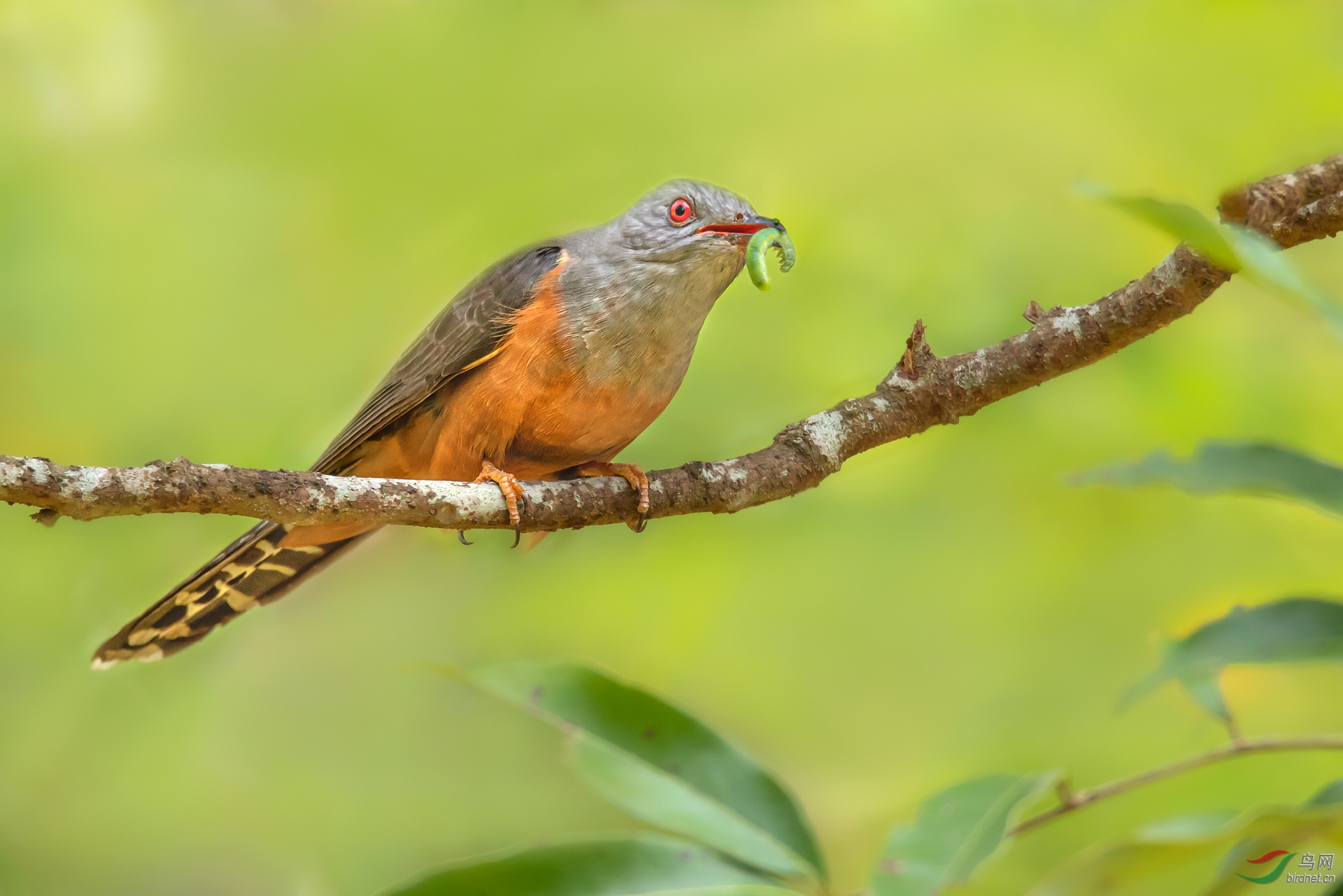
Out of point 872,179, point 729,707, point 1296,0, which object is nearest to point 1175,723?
point 729,707

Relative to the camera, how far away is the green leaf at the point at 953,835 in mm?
1979

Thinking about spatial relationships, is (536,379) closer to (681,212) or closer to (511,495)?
(511,495)

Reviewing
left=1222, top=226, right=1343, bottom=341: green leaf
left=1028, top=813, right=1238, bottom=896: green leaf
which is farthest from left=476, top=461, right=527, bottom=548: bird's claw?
left=1222, top=226, right=1343, bottom=341: green leaf

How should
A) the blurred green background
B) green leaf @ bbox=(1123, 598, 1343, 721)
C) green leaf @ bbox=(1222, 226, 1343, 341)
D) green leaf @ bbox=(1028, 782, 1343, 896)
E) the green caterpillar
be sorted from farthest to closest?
1. the blurred green background
2. the green caterpillar
3. green leaf @ bbox=(1123, 598, 1343, 721)
4. green leaf @ bbox=(1028, 782, 1343, 896)
5. green leaf @ bbox=(1222, 226, 1343, 341)

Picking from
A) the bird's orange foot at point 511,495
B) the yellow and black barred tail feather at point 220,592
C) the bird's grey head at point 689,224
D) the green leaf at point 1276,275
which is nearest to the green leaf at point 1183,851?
the green leaf at point 1276,275

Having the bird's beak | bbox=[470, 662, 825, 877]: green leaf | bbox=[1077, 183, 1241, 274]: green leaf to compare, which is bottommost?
bbox=[470, 662, 825, 877]: green leaf

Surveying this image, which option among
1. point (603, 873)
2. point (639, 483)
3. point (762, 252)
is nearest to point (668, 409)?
point (639, 483)

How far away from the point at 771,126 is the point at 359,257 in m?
2.17

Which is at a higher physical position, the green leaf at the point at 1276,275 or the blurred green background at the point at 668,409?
the blurred green background at the point at 668,409

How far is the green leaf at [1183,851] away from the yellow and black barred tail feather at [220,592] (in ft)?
7.86

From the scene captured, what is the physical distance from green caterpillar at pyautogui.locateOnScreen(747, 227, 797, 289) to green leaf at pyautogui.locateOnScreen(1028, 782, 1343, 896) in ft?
5.13

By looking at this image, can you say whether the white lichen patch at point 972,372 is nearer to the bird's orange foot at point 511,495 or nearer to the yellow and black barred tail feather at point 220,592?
the bird's orange foot at point 511,495

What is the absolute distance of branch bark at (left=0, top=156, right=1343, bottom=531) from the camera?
208 cm

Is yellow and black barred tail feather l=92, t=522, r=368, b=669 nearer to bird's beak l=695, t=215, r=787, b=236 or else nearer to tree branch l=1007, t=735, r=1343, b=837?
bird's beak l=695, t=215, r=787, b=236
